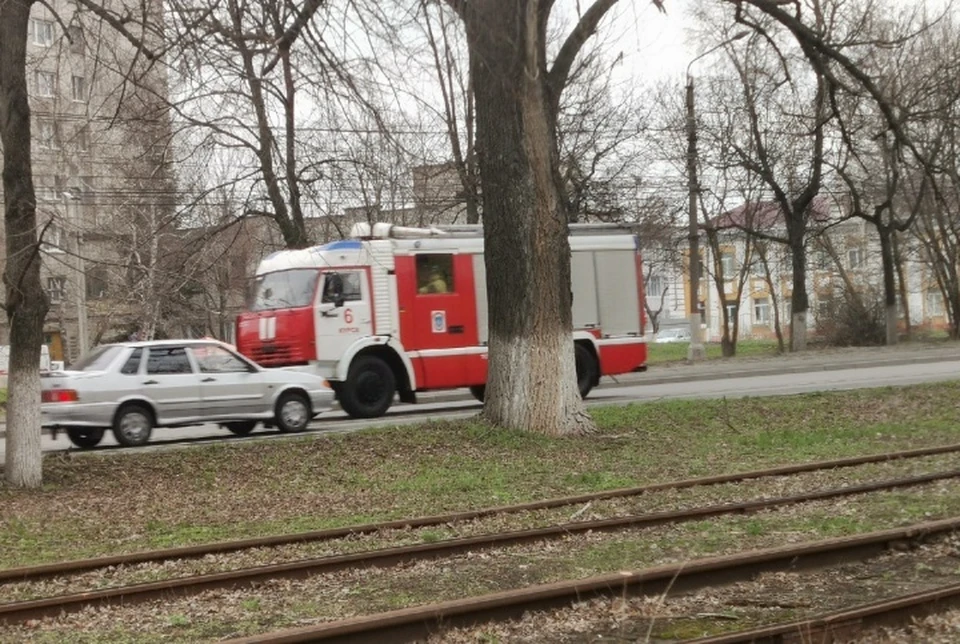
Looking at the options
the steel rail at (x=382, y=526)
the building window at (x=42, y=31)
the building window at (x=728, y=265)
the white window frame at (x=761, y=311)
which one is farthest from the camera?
the white window frame at (x=761, y=311)

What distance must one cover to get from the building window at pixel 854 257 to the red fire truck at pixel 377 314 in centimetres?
4561

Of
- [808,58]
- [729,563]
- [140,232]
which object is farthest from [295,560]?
[140,232]

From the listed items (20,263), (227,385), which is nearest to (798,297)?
(227,385)

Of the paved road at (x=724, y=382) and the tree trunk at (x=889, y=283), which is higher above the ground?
the tree trunk at (x=889, y=283)

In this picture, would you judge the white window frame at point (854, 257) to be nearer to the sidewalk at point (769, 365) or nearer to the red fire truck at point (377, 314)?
the sidewalk at point (769, 365)

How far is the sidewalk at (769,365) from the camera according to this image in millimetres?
30438

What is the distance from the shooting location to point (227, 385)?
1947cm

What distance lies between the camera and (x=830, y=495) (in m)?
11.7

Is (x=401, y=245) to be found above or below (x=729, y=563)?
above

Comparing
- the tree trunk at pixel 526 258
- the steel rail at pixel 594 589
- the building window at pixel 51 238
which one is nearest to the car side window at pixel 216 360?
the building window at pixel 51 238

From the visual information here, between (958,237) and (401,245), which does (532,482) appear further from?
(958,237)

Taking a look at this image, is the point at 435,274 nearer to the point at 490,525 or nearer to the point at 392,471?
the point at 392,471

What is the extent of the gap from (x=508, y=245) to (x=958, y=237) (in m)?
35.8

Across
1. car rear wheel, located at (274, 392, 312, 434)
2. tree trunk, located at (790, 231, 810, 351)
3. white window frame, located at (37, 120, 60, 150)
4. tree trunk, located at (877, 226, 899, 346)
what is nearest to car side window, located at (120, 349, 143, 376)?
car rear wheel, located at (274, 392, 312, 434)
